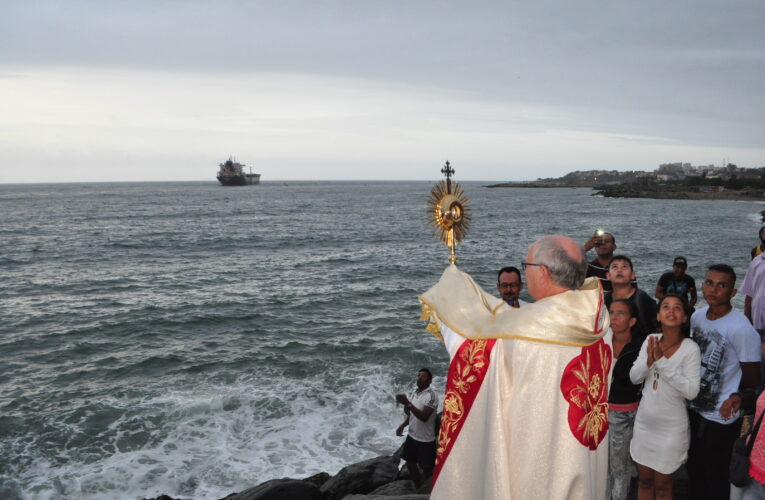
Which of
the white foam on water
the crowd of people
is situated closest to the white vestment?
the crowd of people

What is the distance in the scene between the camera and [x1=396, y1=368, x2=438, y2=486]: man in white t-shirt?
284 inches

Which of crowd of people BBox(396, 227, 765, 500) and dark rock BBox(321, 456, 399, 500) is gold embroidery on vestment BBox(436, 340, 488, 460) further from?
dark rock BBox(321, 456, 399, 500)

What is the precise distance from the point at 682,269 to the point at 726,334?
4.63 metres

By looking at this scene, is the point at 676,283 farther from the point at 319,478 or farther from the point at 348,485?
the point at 319,478

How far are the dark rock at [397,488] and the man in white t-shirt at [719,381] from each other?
392 cm

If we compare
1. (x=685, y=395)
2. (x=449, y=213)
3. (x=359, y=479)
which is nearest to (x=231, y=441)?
(x=359, y=479)

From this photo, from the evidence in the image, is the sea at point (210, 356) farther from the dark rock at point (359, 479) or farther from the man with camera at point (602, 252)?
the man with camera at point (602, 252)

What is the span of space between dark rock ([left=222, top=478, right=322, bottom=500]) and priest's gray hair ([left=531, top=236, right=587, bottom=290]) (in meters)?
6.85

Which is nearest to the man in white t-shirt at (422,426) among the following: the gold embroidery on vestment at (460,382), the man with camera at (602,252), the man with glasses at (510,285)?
the man with glasses at (510,285)

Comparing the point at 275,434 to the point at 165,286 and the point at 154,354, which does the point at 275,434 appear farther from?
the point at 165,286

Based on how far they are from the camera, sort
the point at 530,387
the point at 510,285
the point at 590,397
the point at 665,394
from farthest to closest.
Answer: the point at 510,285 → the point at 665,394 → the point at 590,397 → the point at 530,387

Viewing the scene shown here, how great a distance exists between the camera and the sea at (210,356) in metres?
10.7

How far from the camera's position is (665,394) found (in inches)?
169

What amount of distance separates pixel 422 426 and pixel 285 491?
2461 millimetres
